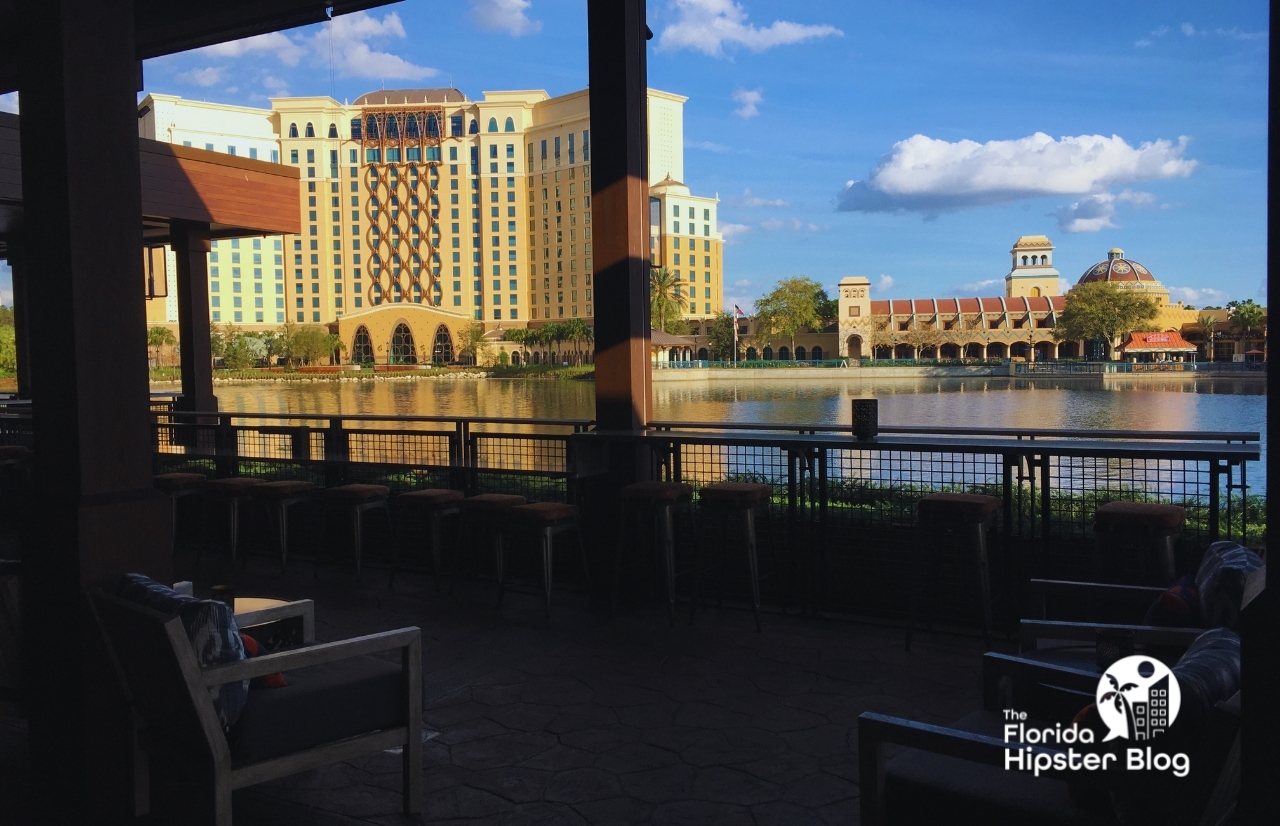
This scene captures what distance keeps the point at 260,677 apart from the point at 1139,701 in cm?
216

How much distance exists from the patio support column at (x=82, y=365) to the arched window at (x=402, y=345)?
8832 centimetres

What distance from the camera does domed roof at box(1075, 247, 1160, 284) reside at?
8706cm

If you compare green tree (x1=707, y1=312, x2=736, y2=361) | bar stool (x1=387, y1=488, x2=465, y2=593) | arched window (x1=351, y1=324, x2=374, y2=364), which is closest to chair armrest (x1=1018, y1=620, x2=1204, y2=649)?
bar stool (x1=387, y1=488, x2=465, y2=593)

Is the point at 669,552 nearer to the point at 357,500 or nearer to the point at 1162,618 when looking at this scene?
the point at 357,500

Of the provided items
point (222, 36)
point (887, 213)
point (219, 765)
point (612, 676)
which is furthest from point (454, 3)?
point (887, 213)

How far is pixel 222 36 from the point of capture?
6.44m

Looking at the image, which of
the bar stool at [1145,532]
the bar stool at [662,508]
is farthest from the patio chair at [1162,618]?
the bar stool at [662,508]

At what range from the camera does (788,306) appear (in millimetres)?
78562

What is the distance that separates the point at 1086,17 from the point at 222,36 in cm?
1950

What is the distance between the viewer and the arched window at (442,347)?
294 feet

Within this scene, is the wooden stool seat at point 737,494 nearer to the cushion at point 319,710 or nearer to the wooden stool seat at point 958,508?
the wooden stool seat at point 958,508

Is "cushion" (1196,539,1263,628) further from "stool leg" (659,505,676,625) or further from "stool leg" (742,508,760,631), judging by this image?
"stool leg" (659,505,676,625)

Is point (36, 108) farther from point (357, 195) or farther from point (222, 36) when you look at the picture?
point (357, 195)

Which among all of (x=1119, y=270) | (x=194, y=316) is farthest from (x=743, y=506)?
(x=1119, y=270)
